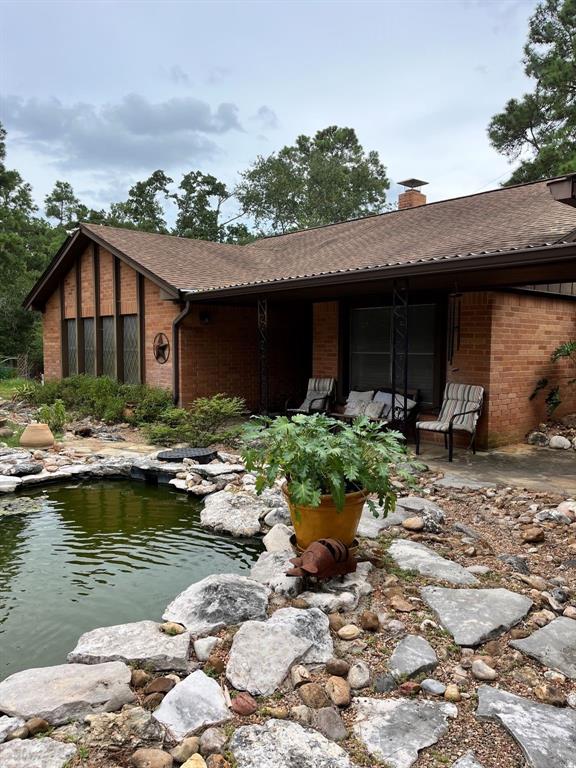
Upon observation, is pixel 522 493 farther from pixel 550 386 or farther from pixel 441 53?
pixel 441 53

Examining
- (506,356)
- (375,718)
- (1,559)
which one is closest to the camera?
(375,718)

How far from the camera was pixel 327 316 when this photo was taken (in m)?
9.55

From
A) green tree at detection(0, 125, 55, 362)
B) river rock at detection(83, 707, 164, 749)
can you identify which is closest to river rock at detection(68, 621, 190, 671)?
river rock at detection(83, 707, 164, 749)

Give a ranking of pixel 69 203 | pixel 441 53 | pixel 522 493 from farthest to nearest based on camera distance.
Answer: pixel 69 203, pixel 441 53, pixel 522 493

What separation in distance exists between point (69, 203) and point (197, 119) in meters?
10.0

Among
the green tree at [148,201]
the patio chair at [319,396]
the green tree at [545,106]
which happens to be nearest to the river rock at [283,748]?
→ the patio chair at [319,396]

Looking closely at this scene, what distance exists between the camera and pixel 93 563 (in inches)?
165

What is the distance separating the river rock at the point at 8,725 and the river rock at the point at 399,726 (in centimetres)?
126

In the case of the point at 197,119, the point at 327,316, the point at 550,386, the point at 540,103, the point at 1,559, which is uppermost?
the point at 197,119

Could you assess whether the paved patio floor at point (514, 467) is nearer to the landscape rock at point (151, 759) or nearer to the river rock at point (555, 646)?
the river rock at point (555, 646)

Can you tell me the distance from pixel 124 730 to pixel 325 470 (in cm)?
172

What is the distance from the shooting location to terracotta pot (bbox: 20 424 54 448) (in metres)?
7.70

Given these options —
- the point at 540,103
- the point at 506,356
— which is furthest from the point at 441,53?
the point at 540,103

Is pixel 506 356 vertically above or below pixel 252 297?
Answer: below
